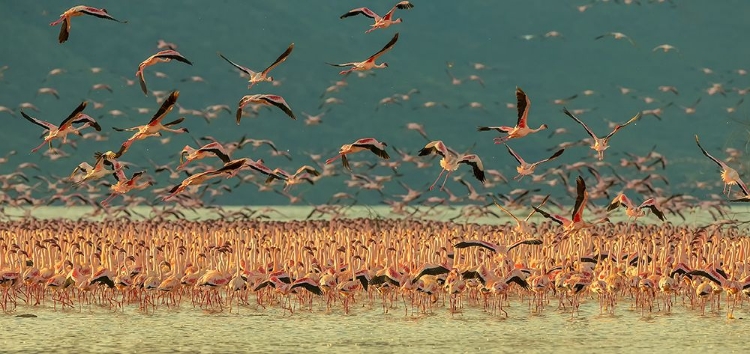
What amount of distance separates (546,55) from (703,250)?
120712 mm

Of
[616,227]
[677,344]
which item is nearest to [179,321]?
[677,344]

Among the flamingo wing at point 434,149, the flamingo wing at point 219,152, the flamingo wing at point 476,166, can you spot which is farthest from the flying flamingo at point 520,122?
the flamingo wing at point 219,152

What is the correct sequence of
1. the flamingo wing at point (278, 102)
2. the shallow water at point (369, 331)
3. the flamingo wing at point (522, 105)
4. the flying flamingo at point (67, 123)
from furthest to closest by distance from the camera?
the flying flamingo at point (67, 123)
the flamingo wing at point (278, 102)
the flamingo wing at point (522, 105)
the shallow water at point (369, 331)

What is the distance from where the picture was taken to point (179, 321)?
59.9 ft

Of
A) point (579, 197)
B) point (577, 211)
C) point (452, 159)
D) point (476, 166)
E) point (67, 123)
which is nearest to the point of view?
point (579, 197)

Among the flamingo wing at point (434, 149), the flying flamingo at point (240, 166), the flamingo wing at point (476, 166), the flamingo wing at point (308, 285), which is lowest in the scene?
the flamingo wing at point (308, 285)

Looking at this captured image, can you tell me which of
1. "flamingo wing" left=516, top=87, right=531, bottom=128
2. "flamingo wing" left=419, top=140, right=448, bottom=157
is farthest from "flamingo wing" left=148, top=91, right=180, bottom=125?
"flamingo wing" left=516, top=87, right=531, bottom=128

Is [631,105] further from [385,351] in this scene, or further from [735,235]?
[385,351]

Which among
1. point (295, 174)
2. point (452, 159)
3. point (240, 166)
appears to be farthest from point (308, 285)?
point (295, 174)

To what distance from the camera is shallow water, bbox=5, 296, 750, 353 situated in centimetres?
1631

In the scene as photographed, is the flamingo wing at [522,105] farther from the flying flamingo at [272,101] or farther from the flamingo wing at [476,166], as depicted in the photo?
the flying flamingo at [272,101]

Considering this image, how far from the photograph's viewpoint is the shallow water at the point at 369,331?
16.3 m

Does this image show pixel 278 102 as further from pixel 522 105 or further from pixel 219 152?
pixel 522 105

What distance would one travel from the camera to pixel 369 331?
17.5 m
